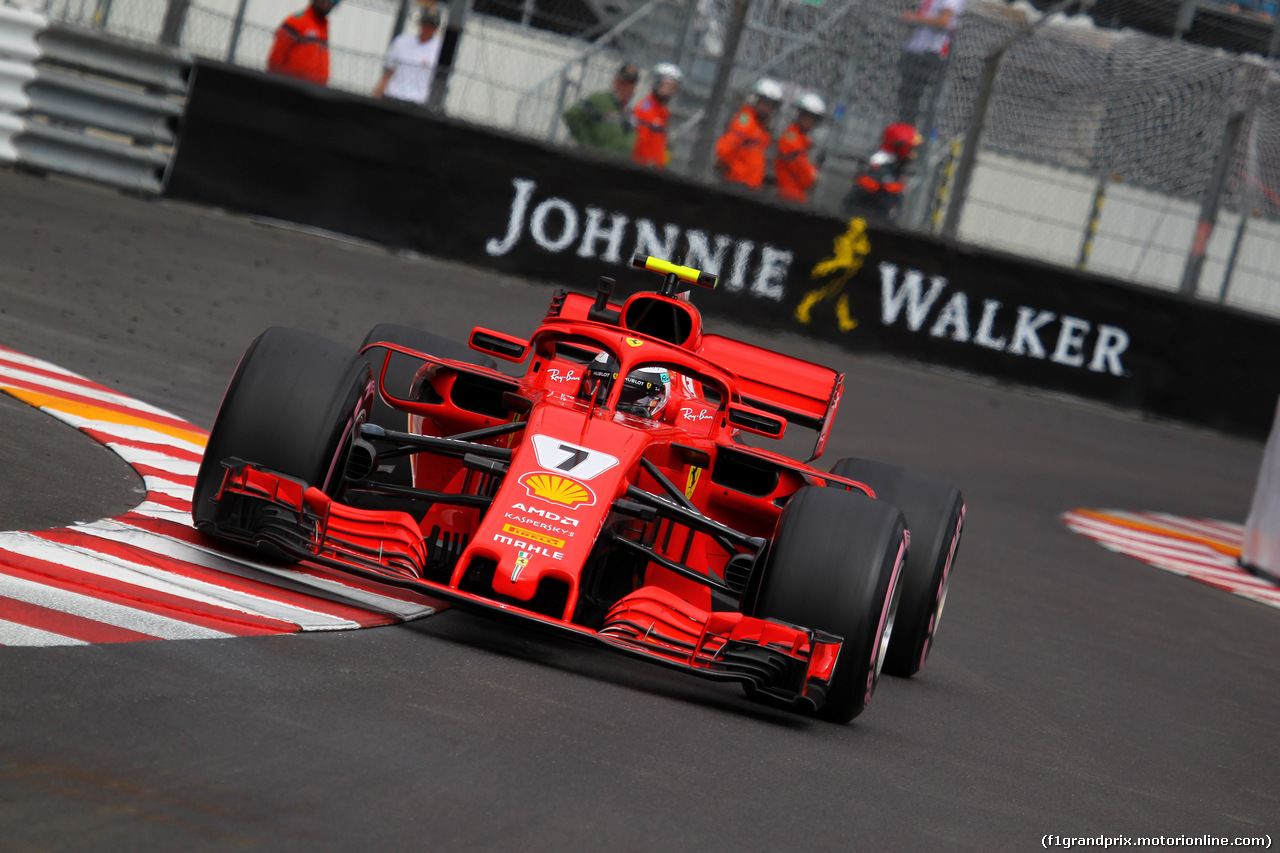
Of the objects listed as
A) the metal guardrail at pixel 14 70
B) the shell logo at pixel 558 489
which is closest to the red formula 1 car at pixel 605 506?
the shell logo at pixel 558 489

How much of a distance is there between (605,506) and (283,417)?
42.7 inches

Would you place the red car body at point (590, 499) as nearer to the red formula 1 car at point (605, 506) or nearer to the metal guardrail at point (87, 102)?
the red formula 1 car at point (605, 506)

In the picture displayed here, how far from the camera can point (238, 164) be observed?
15.3m

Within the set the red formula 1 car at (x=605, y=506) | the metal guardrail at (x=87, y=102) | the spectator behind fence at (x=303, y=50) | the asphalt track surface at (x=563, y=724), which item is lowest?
the asphalt track surface at (x=563, y=724)

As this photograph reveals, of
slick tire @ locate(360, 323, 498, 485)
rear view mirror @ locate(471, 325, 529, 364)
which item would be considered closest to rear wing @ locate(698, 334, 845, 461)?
rear view mirror @ locate(471, 325, 529, 364)

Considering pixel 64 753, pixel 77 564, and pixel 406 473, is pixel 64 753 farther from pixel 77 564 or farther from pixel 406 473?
pixel 406 473

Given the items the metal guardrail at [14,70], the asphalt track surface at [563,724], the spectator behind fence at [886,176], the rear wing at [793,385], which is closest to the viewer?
the asphalt track surface at [563,724]

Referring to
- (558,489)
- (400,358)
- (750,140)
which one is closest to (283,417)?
(558,489)

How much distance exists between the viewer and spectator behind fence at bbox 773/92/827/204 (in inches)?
616

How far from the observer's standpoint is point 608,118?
51.6 feet

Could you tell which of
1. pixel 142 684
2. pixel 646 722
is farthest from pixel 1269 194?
pixel 142 684

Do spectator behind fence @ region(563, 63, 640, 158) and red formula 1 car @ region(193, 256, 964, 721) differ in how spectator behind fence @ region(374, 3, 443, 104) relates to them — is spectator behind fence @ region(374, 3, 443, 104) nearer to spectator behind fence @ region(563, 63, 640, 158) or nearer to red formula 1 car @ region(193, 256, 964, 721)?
spectator behind fence @ region(563, 63, 640, 158)

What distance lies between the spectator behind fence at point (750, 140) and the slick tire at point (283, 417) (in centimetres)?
1068

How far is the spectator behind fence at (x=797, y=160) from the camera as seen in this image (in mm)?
15656
